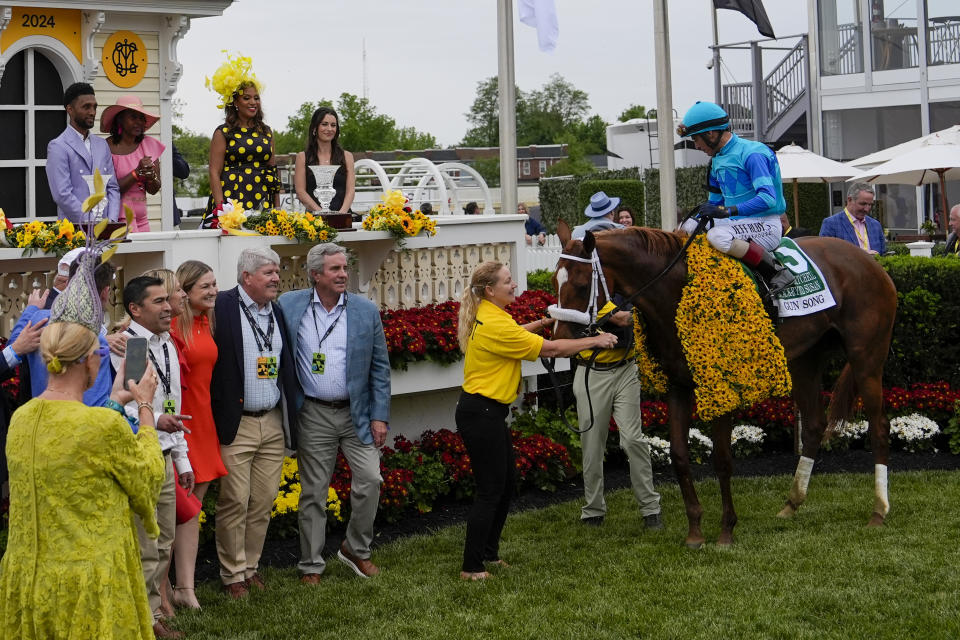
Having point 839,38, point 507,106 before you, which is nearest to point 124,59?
point 507,106

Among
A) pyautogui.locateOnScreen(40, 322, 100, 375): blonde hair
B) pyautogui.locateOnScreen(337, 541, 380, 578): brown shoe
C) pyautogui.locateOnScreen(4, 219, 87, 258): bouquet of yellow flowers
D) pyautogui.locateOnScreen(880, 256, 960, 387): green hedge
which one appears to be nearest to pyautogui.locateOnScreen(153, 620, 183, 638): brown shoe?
pyautogui.locateOnScreen(337, 541, 380, 578): brown shoe

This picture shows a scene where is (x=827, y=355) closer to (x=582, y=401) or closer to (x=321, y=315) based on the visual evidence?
(x=582, y=401)

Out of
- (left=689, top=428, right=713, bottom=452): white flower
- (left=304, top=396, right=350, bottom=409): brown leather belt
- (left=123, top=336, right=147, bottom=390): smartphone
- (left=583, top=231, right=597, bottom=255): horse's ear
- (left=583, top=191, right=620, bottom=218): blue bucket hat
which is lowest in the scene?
(left=689, top=428, right=713, bottom=452): white flower

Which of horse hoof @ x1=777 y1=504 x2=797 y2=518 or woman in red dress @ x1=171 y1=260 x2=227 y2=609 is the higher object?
woman in red dress @ x1=171 y1=260 x2=227 y2=609

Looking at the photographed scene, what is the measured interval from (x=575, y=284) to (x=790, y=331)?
1.93m

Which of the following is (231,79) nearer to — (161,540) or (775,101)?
(161,540)

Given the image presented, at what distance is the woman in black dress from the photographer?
9.20m

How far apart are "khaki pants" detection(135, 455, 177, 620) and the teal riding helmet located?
3.85 m

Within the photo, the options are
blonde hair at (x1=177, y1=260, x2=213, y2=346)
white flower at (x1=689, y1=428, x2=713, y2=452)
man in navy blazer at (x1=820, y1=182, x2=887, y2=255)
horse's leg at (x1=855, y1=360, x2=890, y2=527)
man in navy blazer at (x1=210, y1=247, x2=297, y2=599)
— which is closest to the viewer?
blonde hair at (x1=177, y1=260, x2=213, y2=346)

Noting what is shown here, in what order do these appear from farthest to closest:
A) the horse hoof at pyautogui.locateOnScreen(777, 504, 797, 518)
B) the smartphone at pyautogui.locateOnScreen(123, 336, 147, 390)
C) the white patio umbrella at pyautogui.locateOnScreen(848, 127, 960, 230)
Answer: the white patio umbrella at pyautogui.locateOnScreen(848, 127, 960, 230) → the horse hoof at pyautogui.locateOnScreen(777, 504, 797, 518) → the smartphone at pyautogui.locateOnScreen(123, 336, 147, 390)

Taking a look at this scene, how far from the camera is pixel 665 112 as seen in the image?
42.0 feet

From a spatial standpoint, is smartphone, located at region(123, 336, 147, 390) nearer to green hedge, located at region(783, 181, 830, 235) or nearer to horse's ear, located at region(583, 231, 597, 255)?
horse's ear, located at region(583, 231, 597, 255)

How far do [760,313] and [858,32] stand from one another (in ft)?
69.9

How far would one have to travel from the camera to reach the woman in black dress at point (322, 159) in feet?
30.2
